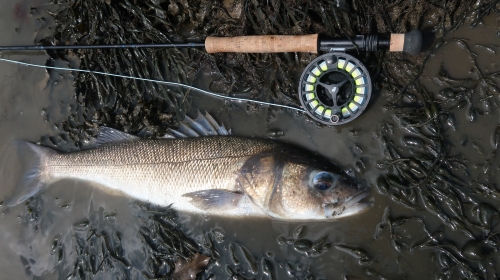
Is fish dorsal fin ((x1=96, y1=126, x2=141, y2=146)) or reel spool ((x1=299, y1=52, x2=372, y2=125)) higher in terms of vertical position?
reel spool ((x1=299, y1=52, x2=372, y2=125))

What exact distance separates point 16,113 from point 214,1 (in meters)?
2.73

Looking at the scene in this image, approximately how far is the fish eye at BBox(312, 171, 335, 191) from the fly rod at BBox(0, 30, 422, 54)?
111cm

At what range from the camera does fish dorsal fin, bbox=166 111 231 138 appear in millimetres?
3537

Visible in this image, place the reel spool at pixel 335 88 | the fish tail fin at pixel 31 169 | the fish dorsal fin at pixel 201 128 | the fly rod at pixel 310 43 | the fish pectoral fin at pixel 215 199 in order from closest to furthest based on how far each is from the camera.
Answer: the fly rod at pixel 310 43
the reel spool at pixel 335 88
the fish pectoral fin at pixel 215 199
the fish dorsal fin at pixel 201 128
the fish tail fin at pixel 31 169

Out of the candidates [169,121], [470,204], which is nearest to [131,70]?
[169,121]

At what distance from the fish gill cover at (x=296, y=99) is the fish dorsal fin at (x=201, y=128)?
0.56ft

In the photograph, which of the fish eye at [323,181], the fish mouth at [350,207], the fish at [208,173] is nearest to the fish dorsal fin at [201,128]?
the fish at [208,173]

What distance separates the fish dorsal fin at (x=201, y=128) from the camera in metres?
3.54

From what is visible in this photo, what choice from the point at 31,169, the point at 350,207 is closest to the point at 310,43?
the point at 350,207

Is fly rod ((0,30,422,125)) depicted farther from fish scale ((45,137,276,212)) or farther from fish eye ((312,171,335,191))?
fish scale ((45,137,276,212))

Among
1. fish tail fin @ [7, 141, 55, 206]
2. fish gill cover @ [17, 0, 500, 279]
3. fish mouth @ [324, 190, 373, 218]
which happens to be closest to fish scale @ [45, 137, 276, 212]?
fish tail fin @ [7, 141, 55, 206]

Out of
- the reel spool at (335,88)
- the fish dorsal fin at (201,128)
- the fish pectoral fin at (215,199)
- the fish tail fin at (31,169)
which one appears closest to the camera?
the reel spool at (335,88)

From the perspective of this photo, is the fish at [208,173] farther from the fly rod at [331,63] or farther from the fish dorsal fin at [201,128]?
the fly rod at [331,63]

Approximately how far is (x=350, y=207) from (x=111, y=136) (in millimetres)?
2537
